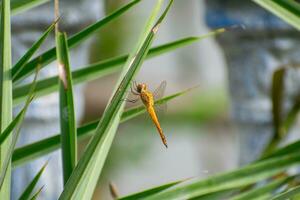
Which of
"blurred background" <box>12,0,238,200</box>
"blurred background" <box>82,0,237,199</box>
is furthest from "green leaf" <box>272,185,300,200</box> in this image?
"blurred background" <box>82,0,237,199</box>

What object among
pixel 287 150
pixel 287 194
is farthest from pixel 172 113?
pixel 287 194

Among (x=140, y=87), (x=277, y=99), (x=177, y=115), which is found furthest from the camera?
(x=177, y=115)

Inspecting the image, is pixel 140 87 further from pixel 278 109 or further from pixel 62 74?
→ pixel 278 109

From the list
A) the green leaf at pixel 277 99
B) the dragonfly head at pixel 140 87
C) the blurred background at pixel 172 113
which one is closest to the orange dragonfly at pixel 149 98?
the dragonfly head at pixel 140 87

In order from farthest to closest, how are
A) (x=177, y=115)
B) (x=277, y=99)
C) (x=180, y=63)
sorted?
(x=180, y=63) → (x=177, y=115) → (x=277, y=99)

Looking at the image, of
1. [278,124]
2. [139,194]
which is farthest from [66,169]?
[278,124]

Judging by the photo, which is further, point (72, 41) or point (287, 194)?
point (72, 41)
